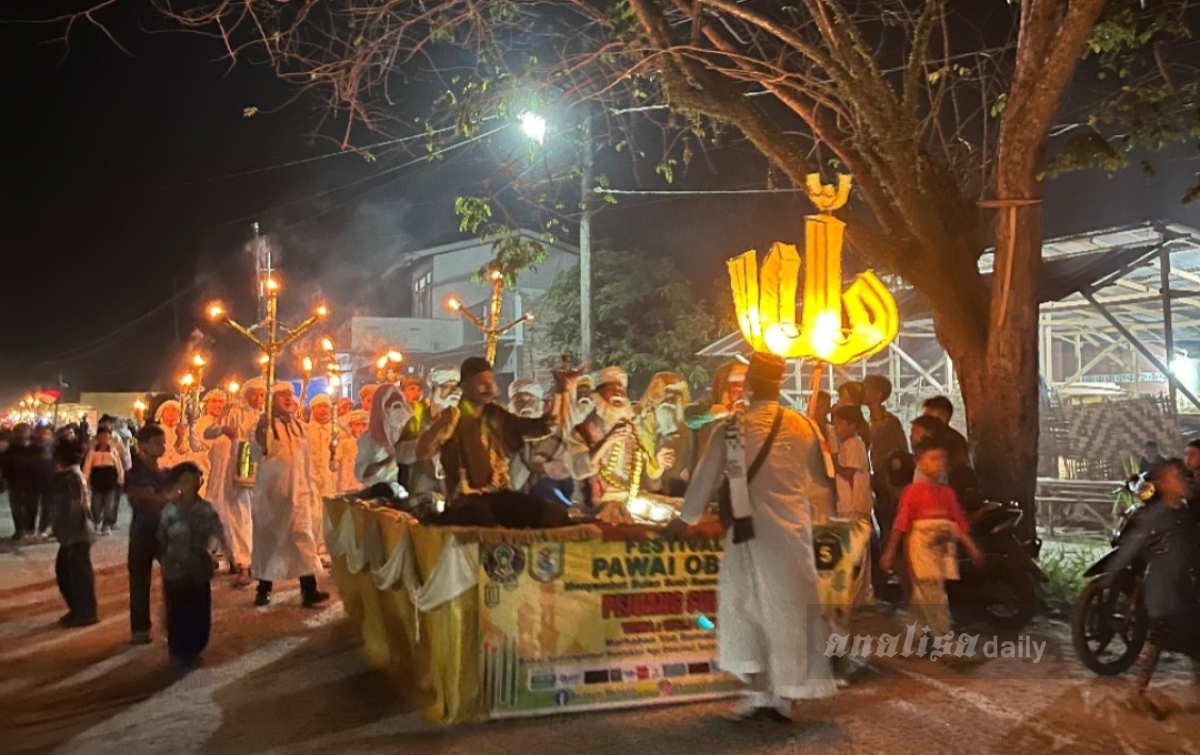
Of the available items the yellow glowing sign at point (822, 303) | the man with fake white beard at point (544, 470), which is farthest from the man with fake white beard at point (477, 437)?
the yellow glowing sign at point (822, 303)

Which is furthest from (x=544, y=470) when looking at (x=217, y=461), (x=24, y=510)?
(x=24, y=510)

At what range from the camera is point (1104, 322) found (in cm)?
1789

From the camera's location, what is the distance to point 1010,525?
7840 millimetres

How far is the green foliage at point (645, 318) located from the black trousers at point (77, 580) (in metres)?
15.0

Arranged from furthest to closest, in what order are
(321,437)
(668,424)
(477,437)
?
(321,437) → (668,424) → (477,437)

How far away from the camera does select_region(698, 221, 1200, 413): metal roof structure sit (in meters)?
13.1

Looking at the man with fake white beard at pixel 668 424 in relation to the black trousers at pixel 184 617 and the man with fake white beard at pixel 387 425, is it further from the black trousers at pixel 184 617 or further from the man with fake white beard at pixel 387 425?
the black trousers at pixel 184 617

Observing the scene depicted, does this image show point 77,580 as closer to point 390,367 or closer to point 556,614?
point 390,367

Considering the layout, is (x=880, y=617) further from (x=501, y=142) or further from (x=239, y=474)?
(x=501, y=142)

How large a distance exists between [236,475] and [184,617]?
4114 millimetres

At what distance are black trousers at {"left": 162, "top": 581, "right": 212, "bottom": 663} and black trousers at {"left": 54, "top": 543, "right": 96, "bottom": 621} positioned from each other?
1.90m

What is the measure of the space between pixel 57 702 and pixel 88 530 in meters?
2.65

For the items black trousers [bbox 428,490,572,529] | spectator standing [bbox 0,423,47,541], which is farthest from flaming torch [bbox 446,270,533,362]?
spectator standing [bbox 0,423,47,541]

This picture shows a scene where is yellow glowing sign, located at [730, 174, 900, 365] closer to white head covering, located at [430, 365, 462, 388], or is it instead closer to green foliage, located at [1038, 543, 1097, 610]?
green foliage, located at [1038, 543, 1097, 610]
